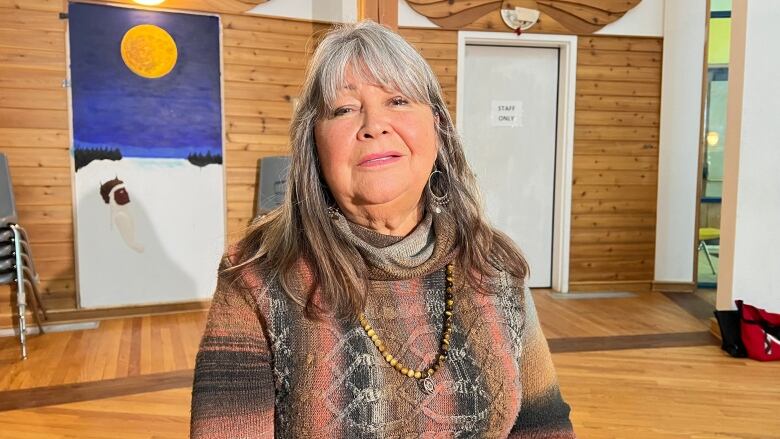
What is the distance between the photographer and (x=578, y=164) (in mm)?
5504

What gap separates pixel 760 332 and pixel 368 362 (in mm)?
3426

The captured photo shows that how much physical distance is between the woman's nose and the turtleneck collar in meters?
0.15

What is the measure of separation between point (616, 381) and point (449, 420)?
256cm

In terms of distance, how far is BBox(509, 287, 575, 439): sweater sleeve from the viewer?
1.17 m

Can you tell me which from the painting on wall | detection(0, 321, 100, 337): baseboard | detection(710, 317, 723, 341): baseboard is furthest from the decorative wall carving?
detection(0, 321, 100, 337): baseboard

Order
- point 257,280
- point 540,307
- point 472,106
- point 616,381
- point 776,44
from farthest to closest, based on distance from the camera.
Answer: point 472,106 → point 540,307 → point 776,44 → point 616,381 → point 257,280

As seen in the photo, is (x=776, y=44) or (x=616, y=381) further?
(x=776, y=44)

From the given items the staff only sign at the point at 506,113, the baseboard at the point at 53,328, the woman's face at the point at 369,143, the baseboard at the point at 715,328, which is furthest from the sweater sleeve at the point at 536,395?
the staff only sign at the point at 506,113

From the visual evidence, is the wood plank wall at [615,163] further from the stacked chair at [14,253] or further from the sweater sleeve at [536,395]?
the sweater sleeve at [536,395]

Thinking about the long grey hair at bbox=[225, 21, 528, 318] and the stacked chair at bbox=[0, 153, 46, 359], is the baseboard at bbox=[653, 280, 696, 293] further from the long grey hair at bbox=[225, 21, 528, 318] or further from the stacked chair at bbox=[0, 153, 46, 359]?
the long grey hair at bbox=[225, 21, 528, 318]

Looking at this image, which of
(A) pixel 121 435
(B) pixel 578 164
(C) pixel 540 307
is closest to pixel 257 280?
(A) pixel 121 435

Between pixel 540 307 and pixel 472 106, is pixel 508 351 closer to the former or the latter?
pixel 540 307

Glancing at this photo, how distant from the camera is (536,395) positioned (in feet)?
3.88

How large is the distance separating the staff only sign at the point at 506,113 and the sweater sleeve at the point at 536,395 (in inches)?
173
